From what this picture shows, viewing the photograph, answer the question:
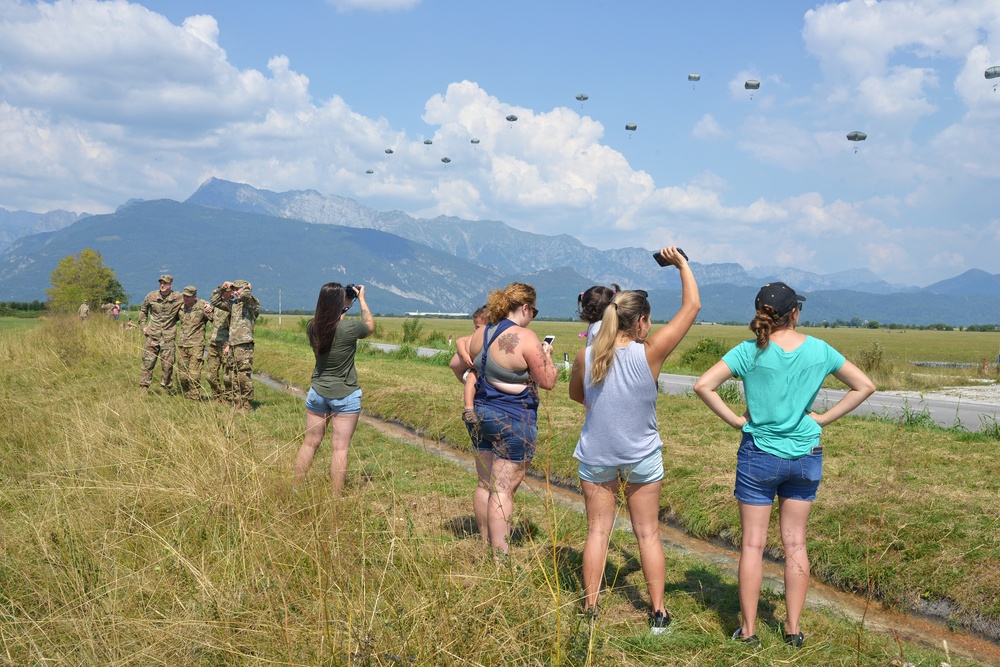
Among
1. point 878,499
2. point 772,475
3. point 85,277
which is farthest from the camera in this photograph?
point 85,277

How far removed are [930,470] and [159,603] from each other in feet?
23.2

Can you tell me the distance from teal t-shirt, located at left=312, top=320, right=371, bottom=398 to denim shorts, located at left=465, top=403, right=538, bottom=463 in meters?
1.85

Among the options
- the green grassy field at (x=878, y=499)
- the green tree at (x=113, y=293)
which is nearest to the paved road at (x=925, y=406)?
the green grassy field at (x=878, y=499)

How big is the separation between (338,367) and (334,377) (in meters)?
0.09

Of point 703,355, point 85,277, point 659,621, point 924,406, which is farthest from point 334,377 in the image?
point 85,277

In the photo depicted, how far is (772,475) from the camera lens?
3.79m

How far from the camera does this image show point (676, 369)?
87.8 feet

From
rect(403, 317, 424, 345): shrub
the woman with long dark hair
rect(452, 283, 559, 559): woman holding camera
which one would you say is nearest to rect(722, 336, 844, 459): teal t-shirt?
the woman with long dark hair

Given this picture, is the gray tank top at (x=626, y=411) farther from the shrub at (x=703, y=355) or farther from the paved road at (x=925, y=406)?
the shrub at (x=703, y=355)

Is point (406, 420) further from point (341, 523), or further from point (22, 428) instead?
point (341, 523)

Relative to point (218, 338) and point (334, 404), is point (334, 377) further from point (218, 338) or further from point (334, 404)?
point (218, 338)

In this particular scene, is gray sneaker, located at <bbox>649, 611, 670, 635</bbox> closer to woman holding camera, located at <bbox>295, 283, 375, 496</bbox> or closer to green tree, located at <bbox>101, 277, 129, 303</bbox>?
woman holding camera, located at <bbox>295, 283, 375, 496</bbox>

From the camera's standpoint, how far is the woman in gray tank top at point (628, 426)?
3.87 metres

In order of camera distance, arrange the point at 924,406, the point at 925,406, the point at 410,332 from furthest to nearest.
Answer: the point at 410,332
the point at 924,406
the point at 925,406
